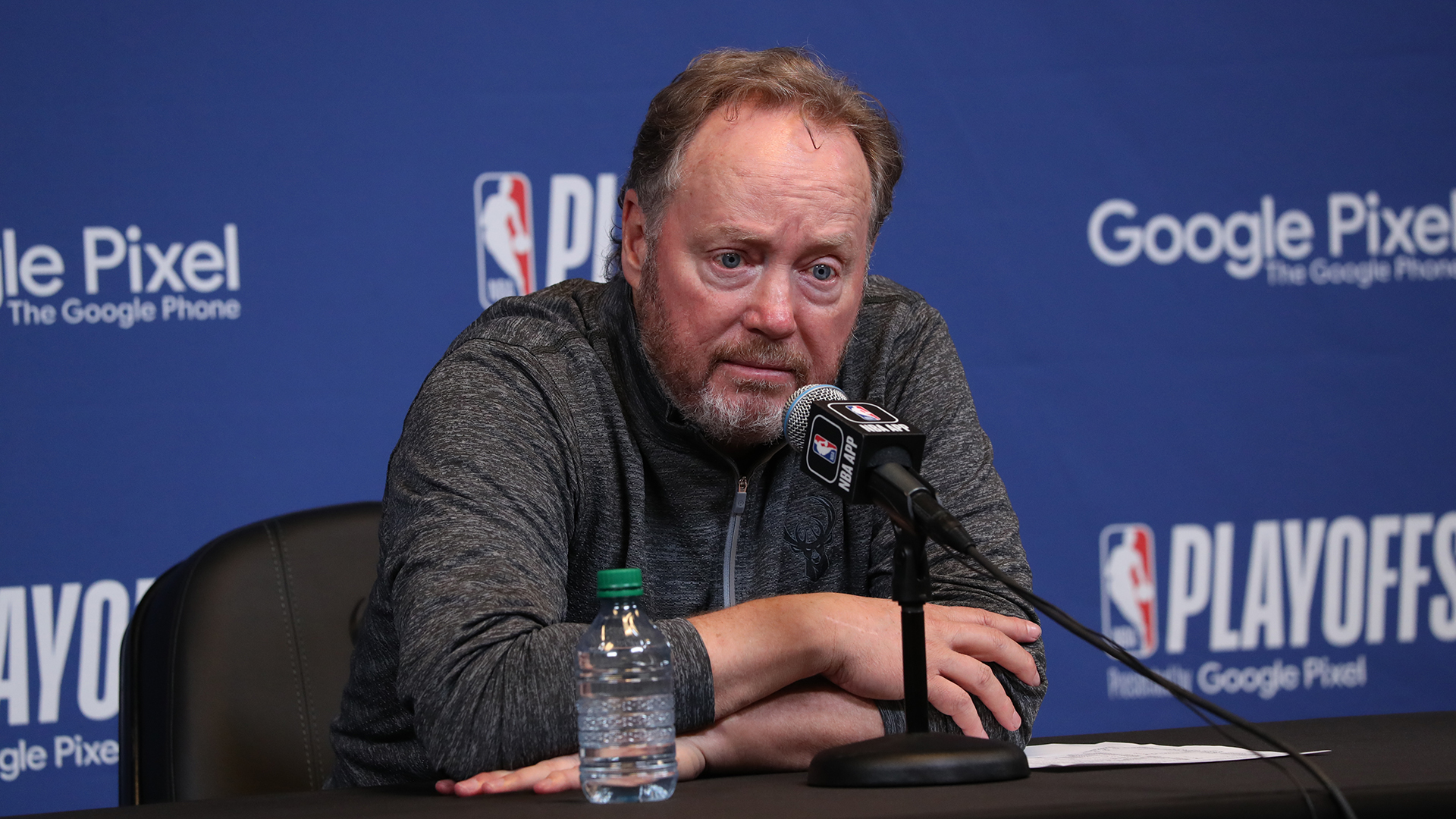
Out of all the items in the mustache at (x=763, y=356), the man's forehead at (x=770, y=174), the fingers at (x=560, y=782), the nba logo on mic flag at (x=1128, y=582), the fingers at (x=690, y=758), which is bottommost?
the nba logo on mic flag at (x=1128, y=582)

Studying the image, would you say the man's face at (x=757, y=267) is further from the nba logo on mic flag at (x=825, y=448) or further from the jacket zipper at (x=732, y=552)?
the nba logo on mic flag at (x=825, y=448)

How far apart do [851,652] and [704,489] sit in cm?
40

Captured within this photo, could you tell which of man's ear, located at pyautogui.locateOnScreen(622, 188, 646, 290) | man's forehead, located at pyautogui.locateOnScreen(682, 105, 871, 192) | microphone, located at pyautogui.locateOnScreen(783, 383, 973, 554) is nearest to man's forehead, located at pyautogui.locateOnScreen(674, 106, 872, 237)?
man's forehead, located at pyautogui.locateOnScreen(682, 105, 871, 192)

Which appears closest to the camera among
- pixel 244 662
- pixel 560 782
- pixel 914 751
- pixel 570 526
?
pixel 914 751

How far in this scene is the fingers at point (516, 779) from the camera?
1.09 meters

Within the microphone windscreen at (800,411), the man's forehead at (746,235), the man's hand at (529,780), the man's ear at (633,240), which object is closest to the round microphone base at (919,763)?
the man's hand at (529,780)

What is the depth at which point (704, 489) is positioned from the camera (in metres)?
1.59

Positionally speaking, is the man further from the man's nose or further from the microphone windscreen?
the microphone windscreen

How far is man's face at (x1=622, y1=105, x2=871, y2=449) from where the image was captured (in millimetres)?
1519

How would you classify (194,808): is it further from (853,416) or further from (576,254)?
(576,254)

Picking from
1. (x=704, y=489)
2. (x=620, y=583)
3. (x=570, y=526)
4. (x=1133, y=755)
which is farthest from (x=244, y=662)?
(x=1133, y=755)

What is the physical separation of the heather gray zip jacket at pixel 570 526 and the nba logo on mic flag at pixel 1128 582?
1215 mm

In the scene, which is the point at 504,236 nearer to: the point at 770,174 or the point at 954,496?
the point at 770,174

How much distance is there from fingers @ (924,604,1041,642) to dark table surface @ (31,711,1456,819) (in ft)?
0.97
